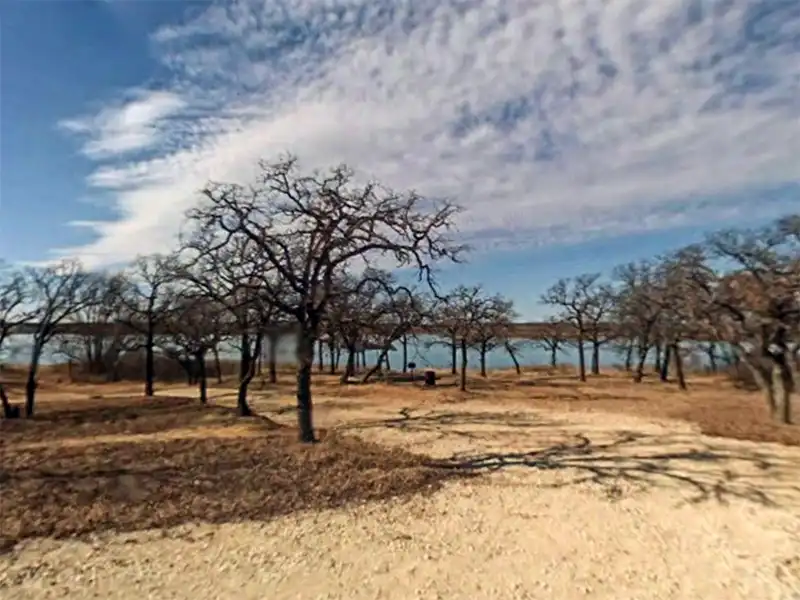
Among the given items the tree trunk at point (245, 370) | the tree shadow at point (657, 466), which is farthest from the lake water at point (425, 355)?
the tree shadow at point (657, 466)

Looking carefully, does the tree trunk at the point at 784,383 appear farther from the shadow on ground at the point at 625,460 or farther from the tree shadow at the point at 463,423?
the tree shadow at the point at 463,423

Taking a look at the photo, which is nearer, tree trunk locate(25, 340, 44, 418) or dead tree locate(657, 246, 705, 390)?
dead tree locate(657, 246, 705, 390)

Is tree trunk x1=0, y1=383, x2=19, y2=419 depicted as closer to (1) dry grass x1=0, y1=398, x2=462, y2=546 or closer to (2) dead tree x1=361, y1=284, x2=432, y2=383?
(1) dry grass x1=0, y1=398, x2=462, y2=546

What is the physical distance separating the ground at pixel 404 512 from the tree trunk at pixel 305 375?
0.97 m

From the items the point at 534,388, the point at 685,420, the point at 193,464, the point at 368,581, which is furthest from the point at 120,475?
the point at 534,388

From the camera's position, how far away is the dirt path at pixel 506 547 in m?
6.41

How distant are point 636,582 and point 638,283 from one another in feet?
103

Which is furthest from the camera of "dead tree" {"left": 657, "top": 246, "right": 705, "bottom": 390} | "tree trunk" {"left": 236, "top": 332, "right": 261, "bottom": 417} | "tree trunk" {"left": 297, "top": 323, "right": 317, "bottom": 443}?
"dead tree" {"left": 657, "top": 246, "right": 705, "bottom": 390}

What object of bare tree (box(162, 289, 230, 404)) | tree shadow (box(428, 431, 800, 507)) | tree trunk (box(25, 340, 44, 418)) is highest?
bare tree (box(162, 289, 230, 404))

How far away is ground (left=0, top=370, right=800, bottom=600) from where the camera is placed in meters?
6.60

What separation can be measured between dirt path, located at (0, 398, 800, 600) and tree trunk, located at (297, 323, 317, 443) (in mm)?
4126

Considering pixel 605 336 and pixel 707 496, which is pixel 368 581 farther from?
pixel 605 336

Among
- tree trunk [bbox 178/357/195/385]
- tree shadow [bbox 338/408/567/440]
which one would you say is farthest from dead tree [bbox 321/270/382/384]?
tree trunk [bbox 178/357/195/385]

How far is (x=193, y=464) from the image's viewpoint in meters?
11.6
